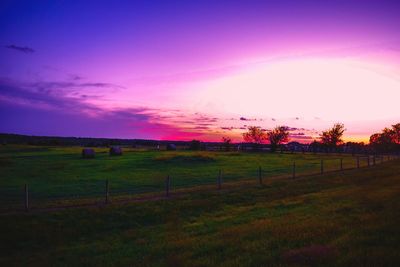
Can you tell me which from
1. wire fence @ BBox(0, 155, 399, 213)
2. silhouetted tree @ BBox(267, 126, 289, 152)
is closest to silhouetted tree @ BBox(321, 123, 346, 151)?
silhouetted tree @ BBox(267, 126, 289, 152)

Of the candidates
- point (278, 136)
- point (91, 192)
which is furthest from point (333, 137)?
point (91, 192)

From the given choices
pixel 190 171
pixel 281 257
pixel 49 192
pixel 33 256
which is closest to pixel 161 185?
pixel 49 192

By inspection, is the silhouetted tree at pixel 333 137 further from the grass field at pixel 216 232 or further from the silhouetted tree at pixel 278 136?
the grass field at pixel 216 232

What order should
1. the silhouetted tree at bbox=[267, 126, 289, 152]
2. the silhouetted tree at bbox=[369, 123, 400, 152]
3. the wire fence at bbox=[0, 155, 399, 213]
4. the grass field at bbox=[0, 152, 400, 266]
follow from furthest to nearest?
the silhouetted tree at bbox=[369, 123, 400, 152], the silhouetted tree at bbox=[267, 126, 289, 152], the wire fence at bbox=[0, 155, 399, 213], the grass field at bbox=[0, 152, 400, 266]

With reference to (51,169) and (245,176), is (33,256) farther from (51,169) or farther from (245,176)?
(51,169)

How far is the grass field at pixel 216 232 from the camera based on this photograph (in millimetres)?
11383

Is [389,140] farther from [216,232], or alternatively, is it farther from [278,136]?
[216,232]

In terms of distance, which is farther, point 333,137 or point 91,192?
point 333,137

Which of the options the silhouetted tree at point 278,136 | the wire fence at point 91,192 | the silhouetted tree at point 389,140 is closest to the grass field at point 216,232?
the wire fence at point 91,192

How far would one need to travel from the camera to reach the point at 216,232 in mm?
16812

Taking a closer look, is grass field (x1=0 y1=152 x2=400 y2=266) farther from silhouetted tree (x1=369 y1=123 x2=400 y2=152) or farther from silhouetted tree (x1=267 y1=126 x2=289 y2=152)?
silhouetted tree (x1=369 y1=123 x2=400 y2=152)

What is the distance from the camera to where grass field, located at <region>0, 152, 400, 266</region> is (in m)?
11.4

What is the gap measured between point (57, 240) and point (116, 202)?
6.50 meters

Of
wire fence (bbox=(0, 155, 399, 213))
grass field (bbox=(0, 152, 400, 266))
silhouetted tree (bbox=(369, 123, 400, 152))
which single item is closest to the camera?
grass field (bbox=(0, 152, 400, 266))
